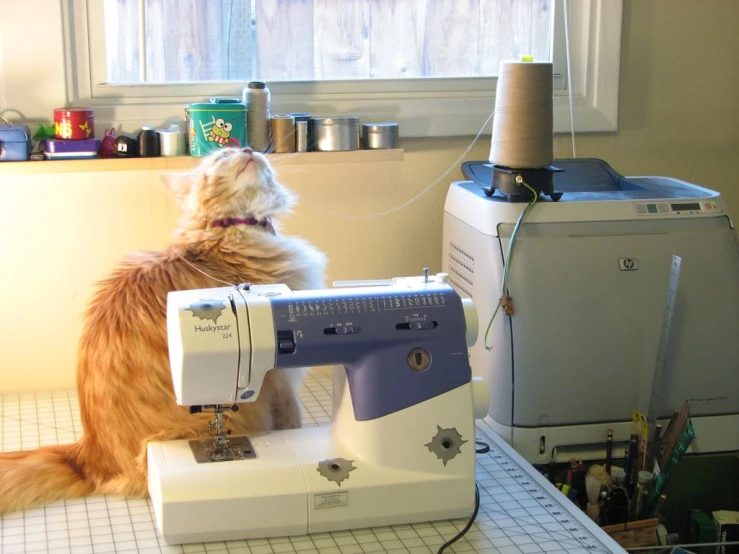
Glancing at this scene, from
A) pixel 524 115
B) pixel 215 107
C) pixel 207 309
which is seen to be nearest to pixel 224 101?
pixel 215 107

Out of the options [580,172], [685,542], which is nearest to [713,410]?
[685,542]

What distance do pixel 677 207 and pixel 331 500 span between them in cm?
90

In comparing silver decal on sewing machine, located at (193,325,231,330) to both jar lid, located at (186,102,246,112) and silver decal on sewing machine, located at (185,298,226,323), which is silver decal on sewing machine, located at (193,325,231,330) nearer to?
silver decal on sewing machine, located at (185,298,226,323)

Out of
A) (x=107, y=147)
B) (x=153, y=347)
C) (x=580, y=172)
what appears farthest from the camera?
(x=580, y=172)

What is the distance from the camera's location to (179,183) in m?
1.69

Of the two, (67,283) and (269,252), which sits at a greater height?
(269,252)

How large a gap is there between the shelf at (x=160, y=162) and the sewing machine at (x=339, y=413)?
1.85 ft

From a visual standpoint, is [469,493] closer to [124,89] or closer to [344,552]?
[344,552]

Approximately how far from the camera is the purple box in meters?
1.83

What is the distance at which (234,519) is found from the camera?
1.32 meters

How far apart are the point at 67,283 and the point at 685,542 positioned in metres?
1.38

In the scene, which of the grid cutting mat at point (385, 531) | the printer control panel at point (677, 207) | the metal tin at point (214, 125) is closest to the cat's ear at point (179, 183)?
the metal tin at point (214, 125)

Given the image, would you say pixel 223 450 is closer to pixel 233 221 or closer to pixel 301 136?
pixel 233 221

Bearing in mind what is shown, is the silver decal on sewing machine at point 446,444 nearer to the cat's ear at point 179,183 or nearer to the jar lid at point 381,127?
the cat's ear at point 179,183
